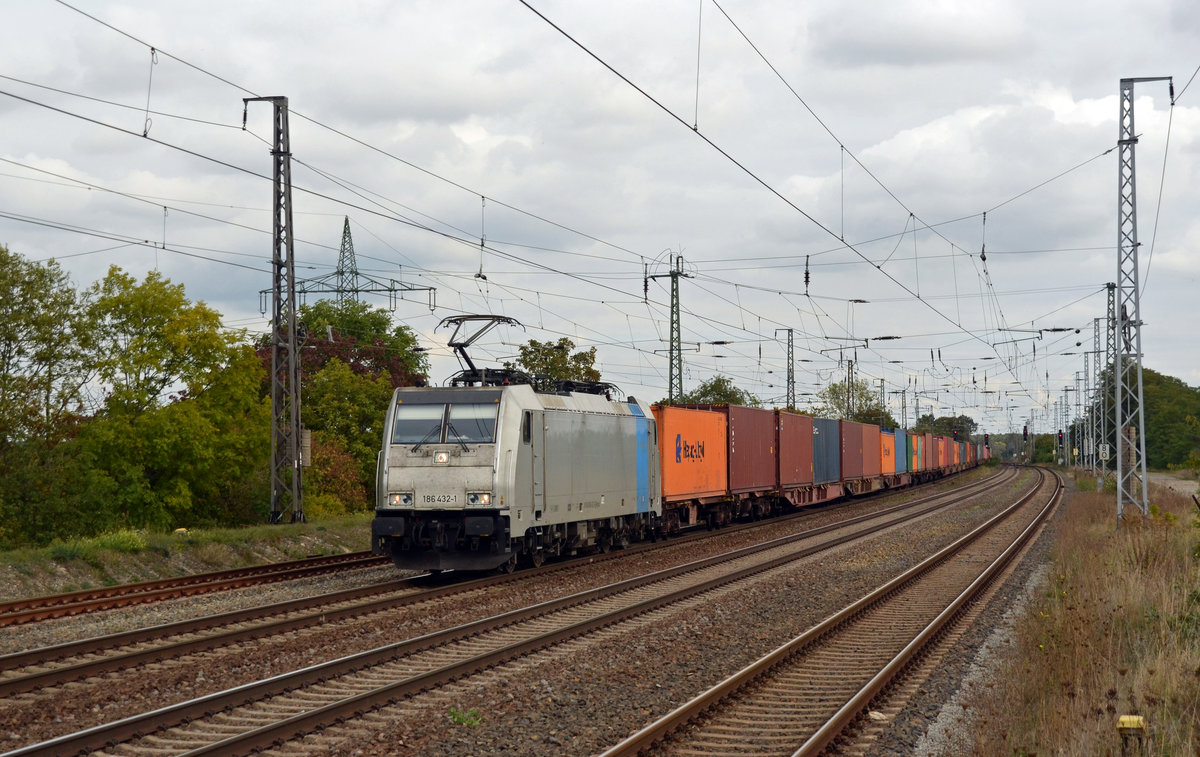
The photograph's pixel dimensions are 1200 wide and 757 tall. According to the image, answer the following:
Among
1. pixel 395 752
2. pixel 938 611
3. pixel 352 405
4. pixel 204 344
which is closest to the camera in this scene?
pixel 395 752

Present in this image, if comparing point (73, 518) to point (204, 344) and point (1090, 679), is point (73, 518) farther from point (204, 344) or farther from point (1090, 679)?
point (1090, 679)

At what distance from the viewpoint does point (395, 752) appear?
7.96 m

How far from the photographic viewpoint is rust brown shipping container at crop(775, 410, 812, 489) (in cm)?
3531

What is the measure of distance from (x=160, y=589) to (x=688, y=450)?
13.9 meters

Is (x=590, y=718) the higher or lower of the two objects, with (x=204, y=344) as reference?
lower

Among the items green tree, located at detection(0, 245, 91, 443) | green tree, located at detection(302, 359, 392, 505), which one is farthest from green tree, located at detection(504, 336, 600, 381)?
green tree, located at detection(0, 245, 91, 443)

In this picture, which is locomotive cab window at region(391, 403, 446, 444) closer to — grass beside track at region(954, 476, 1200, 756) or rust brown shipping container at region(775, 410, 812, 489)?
grass beside track at region(954, 476, 1200, 756)

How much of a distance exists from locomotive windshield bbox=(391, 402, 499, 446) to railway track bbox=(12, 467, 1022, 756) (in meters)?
3.28

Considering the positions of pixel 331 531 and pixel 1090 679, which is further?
pixel 331 531

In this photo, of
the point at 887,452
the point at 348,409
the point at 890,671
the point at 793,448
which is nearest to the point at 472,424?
the point at 890,671

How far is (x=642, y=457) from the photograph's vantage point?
937 inches

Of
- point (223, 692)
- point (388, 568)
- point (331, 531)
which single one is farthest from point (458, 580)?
point (223, 692)

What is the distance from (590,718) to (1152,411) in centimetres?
10797

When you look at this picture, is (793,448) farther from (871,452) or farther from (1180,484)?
(1180,484)
